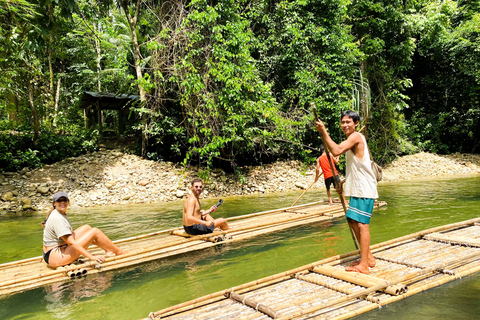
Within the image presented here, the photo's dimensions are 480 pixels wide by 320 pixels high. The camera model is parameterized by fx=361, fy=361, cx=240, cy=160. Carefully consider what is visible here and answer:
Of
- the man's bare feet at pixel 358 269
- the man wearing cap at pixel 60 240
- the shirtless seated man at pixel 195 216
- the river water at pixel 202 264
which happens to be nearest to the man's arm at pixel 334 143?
the man's bare feet at pixel 358 269

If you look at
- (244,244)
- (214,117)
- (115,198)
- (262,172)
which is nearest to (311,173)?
(262,172)

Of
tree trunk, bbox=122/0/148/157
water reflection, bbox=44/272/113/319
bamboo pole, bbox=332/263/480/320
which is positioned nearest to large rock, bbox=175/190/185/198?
tree trunk, bbox=122/0/148/157

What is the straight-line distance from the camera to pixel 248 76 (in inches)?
420

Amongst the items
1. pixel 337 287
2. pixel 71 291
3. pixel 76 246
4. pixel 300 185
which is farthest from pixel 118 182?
pixel 337 287

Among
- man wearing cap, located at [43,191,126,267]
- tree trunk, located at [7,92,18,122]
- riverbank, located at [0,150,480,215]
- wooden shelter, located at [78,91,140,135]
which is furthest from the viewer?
wooden shelter, located at [78,91,140,135]

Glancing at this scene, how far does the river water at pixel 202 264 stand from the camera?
3.41 m

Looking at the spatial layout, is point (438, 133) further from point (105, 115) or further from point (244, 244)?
point (105, 115)

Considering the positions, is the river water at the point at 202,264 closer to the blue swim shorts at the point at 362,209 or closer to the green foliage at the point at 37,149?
the blue swim shorts at the point at 362,209

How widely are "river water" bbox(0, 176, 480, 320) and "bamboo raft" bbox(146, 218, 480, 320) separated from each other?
153mm

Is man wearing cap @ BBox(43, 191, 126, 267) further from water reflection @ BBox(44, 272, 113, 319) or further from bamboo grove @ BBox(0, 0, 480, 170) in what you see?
bamboo grove @ BBox(0, 0, 480, 170)

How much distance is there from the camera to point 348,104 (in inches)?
501

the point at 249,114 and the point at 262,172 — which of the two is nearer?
the point at 249,114

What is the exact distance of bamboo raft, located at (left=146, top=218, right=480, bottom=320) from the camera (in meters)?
2.74

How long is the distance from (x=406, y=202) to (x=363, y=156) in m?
6.26
